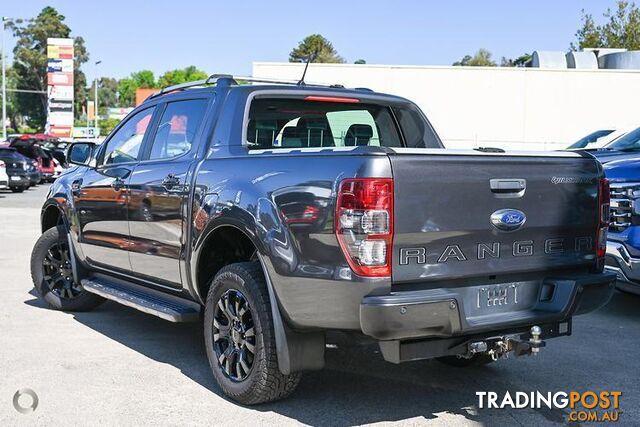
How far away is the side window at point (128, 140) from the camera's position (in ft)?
19.5

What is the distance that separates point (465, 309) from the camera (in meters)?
3.91

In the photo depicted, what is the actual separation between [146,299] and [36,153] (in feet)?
83.2

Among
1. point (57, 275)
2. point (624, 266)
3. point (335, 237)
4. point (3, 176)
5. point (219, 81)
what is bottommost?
point (57, 275)

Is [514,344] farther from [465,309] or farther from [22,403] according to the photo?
[22,403]

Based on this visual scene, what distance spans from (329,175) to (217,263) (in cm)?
148

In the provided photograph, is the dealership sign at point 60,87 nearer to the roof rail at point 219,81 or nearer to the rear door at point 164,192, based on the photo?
the roof rail at point 219,81

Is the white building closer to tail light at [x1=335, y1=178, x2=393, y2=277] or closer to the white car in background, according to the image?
the white car in background

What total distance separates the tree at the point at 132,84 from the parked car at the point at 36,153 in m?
144

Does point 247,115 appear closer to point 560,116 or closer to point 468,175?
point 468,175

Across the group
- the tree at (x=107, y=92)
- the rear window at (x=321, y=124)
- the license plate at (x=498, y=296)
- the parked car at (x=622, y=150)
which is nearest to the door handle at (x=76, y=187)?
the rear window at (x=321, y=124)

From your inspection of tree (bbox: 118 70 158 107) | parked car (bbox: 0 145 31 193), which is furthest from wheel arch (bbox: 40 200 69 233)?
tree (bbox: 118 70 158 107)

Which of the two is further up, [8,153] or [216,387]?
[8,153]

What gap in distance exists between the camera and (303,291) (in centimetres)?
393

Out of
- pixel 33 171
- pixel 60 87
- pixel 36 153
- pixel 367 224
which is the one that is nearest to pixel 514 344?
pixel 367 224
